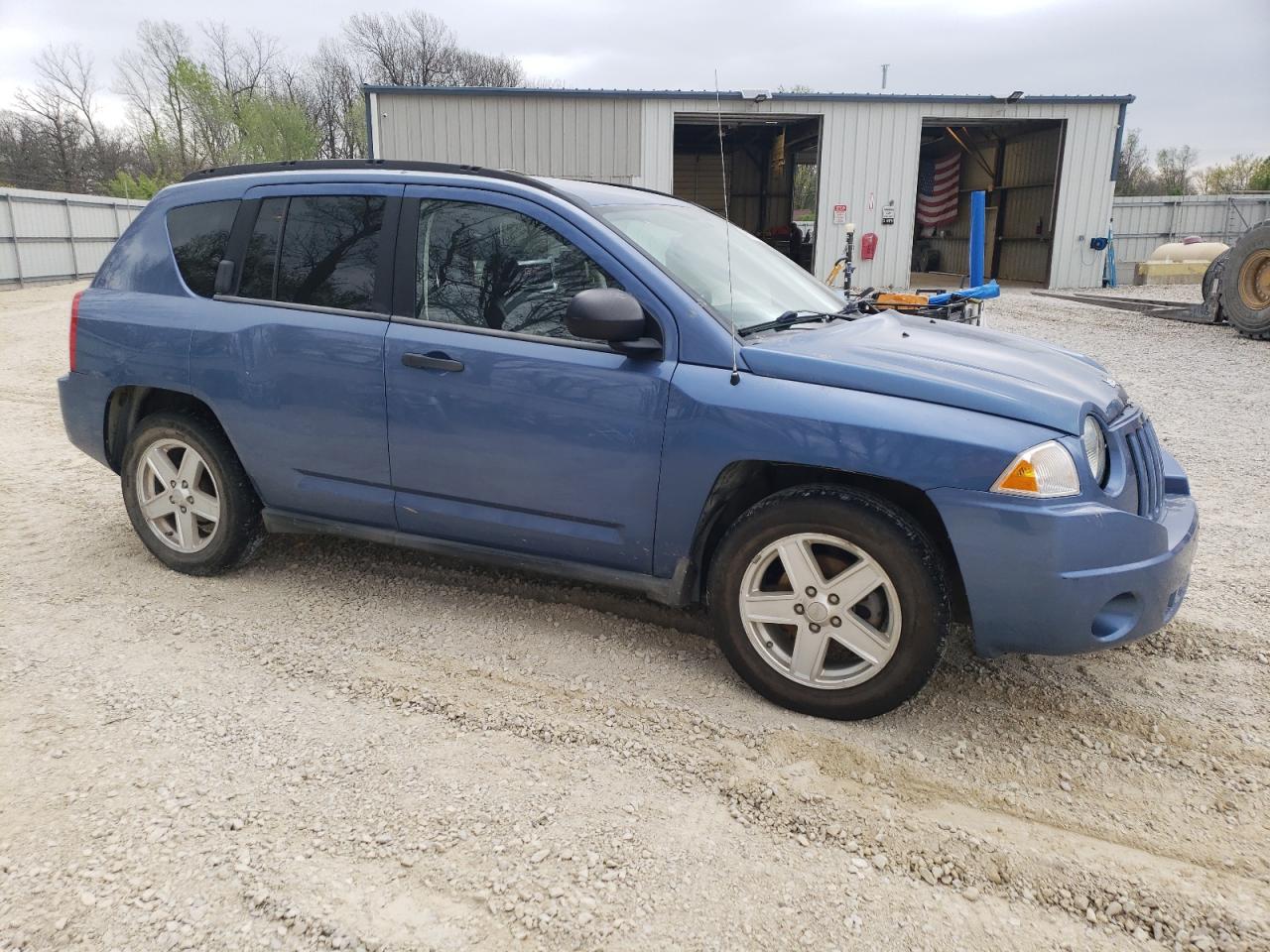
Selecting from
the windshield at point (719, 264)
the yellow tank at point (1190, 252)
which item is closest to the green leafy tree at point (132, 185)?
the yellow tank at point (1190, 252)

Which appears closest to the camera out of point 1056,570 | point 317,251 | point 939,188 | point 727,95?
point 1056,570

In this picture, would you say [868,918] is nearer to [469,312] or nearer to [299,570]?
[469,312]

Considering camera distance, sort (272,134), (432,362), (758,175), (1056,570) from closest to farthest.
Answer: (1056,570)
(432,362)
(758,175)
(272,134)

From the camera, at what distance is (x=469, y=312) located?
3.60 m

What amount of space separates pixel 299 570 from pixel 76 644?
1.05 metres

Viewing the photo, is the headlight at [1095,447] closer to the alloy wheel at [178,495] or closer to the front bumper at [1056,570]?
the front bumper at [1056,570]

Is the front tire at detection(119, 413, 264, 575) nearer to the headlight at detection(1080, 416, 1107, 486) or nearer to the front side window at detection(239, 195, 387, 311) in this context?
the front side window at detection(239, 195, 387, 311)

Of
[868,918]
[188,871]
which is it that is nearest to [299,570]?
[188,871]

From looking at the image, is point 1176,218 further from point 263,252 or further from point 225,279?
point 225,279

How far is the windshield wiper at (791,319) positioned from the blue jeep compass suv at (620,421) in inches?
0.7

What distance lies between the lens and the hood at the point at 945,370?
9.64 feet

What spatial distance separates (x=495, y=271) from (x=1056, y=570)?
226 cm

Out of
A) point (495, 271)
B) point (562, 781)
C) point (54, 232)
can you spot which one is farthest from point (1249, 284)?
point (54, 232)

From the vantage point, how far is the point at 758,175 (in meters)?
31.3
